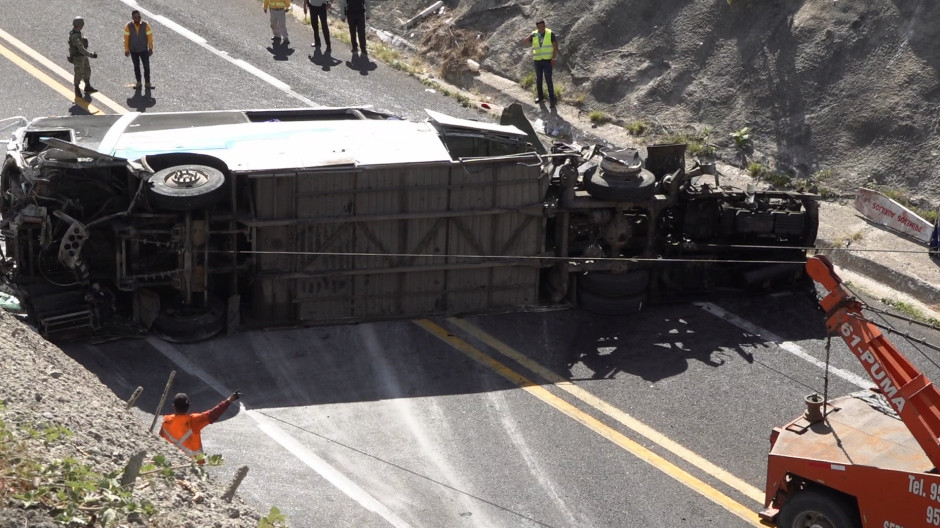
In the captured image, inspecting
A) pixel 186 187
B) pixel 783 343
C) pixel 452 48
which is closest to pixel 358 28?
pixel 452 48

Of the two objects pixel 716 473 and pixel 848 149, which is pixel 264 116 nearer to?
pixel 716 473

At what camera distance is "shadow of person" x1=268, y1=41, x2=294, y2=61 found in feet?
79.3

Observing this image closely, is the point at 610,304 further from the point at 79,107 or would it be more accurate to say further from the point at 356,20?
the point at 79,107

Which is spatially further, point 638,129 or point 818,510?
point 638,129

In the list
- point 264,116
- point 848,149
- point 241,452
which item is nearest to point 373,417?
point 241,452

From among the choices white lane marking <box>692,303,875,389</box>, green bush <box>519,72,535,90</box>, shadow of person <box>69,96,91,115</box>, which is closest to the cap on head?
white lane marking <box>692,303,875,389</box>

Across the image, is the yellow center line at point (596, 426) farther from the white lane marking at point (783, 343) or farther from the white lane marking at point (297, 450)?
the white lane marking at point (783, 343)

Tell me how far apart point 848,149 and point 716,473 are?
8.94m

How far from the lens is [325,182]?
15.8 m

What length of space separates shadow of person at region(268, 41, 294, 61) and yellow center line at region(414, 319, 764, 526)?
9.18 m

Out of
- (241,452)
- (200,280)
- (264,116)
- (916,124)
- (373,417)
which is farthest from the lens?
(916,124)

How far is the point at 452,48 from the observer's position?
80.8 ft

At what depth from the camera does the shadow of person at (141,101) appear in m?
21.9

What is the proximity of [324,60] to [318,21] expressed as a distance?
915mm
